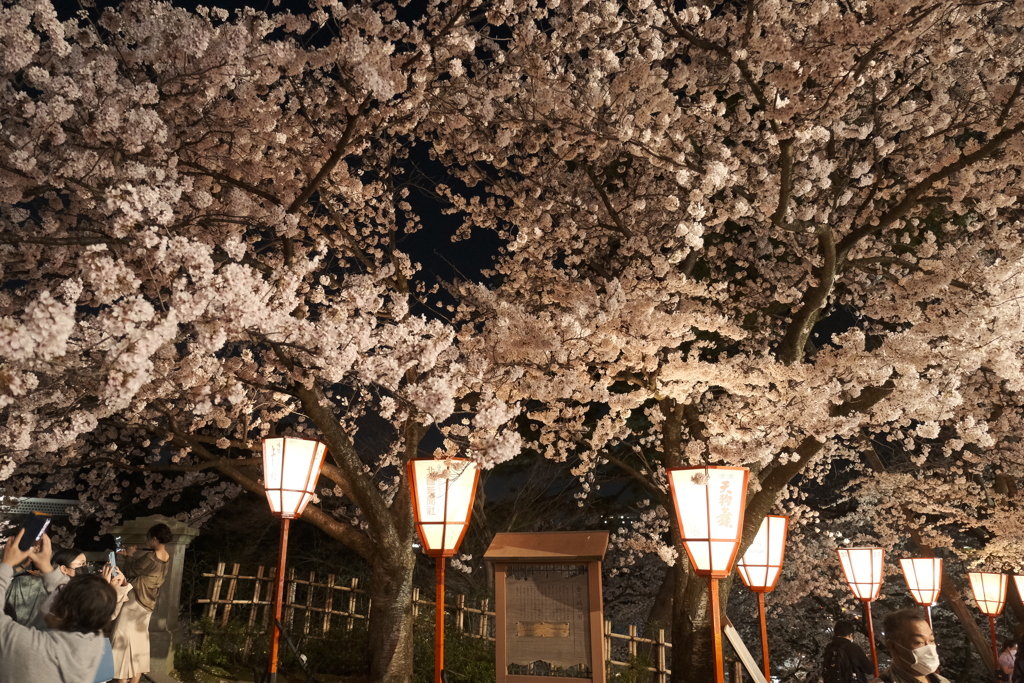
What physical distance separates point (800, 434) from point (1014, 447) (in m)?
5.80

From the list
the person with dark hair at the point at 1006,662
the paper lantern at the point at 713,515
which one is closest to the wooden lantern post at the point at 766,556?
the paper lantern at the point at 713,515

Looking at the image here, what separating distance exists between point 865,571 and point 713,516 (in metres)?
5.37

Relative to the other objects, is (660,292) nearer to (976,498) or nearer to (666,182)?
(666,182)

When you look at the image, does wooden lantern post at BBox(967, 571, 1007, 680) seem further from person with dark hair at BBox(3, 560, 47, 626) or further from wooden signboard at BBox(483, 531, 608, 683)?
person with dark hair at BBox(3, 560, 47, 626)

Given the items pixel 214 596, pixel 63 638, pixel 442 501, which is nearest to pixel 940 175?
pixel 442 501

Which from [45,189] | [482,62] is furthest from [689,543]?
[482,62]

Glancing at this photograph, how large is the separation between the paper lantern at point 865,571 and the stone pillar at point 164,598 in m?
7.97

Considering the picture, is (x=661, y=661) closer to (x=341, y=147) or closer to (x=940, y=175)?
(x=940, y=175)

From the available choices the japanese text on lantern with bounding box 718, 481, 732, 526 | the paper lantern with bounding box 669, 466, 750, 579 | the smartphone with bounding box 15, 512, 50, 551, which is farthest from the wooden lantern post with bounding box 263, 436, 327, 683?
the japanese text on lantern with bounding box 718, 481, 732, 526

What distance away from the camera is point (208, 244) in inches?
275

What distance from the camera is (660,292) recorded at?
8508 mm

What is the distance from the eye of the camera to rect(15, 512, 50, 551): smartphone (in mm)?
3309

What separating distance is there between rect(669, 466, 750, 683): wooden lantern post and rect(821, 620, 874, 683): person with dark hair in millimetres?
2727

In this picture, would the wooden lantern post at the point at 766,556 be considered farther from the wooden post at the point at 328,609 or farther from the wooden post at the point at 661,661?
the wooden post at the point at 328,609
